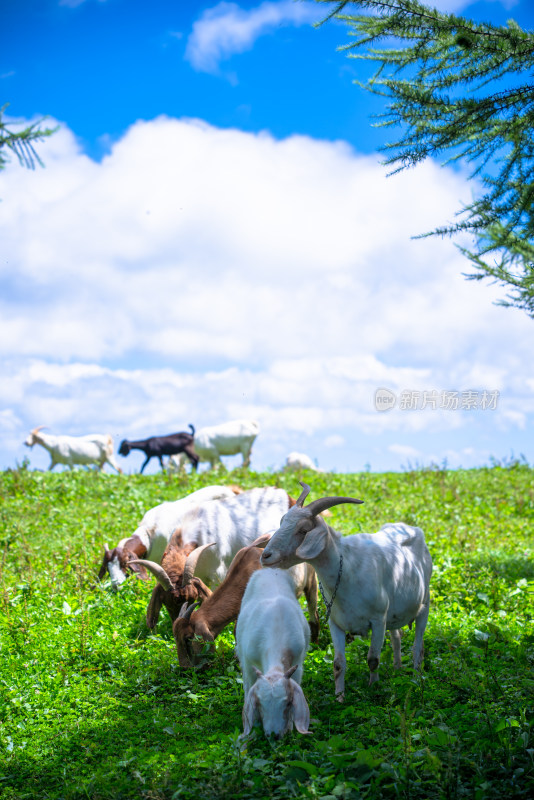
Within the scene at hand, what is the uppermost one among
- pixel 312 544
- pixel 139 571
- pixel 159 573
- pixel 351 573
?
pixel 312 544

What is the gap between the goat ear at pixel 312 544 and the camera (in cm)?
566

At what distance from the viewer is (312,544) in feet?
18.7

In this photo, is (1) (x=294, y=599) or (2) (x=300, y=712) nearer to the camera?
(2) (x=300, y=712)

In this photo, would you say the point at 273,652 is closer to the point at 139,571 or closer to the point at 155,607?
the point at 155,607

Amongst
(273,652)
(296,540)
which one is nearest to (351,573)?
(296,540)

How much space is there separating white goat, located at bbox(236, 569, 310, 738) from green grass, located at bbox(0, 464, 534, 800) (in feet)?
0.56

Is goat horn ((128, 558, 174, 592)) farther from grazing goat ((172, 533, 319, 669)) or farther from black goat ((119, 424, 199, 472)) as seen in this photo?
black goat ((119, 424, 199, 472))

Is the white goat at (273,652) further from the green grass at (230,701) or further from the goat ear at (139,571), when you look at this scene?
the goat ear at (139,571)

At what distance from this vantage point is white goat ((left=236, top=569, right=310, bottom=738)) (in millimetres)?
4832

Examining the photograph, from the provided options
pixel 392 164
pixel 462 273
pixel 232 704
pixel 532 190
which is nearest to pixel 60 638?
pixel 232 704

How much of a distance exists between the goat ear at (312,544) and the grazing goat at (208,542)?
6.41 feet

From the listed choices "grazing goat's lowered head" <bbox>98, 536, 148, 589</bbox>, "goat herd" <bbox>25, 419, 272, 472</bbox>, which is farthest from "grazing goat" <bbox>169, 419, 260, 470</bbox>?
"grazing goat's lowered head" <bbox>98, 536, 148, 589</bbox>

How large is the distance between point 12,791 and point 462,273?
31.2 feet

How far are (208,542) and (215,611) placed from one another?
1.87 meters
